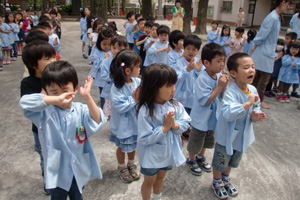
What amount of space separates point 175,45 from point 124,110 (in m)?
1.83

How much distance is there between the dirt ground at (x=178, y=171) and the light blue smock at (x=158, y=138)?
690 millimetres

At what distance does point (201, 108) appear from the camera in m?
2.61

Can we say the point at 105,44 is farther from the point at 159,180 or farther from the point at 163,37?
the point at 159,180

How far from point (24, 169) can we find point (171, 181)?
1642 mm

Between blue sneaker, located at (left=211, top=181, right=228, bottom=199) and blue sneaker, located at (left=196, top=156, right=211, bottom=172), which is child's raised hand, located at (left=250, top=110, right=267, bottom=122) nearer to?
blue sneaker, located at (left=211, top=181, right=228, bottom=199)

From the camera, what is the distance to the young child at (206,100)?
2.49 m

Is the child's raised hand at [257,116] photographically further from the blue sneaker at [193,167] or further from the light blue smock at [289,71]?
the light blue smock at [289,71]

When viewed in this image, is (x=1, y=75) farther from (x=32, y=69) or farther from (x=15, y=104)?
(x=32, y=69)

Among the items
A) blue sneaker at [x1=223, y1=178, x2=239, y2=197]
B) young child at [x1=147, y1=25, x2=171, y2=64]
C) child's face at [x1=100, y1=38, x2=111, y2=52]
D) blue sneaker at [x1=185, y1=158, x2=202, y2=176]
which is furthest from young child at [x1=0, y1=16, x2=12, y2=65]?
blue sneaker at [x1=223, y1=178, x2=239, y2=197]

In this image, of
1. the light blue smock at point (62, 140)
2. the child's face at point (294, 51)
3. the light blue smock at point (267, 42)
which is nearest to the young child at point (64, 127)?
the light blue smock at point (62, 140)

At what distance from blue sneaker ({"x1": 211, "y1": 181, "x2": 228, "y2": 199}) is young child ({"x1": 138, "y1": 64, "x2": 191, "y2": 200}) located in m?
0.72

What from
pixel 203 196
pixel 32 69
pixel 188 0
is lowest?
pixel 203 196

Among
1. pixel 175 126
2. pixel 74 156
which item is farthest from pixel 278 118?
pixel 74 156

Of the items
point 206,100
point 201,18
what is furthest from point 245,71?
point 201,18
